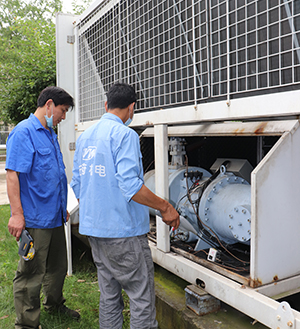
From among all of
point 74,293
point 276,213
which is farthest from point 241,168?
point 74,293

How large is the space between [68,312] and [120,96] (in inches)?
79.0

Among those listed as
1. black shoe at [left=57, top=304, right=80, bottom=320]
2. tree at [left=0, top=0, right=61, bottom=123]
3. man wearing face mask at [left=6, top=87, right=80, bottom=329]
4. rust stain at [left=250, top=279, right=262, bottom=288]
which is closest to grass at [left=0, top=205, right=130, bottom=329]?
black shoe at [left=57, top=304, right=80, bottom=320]

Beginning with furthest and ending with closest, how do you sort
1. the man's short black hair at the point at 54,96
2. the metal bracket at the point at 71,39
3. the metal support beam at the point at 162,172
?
the metal bracket at the point at 71,39
the metal support beam at the point at 162,172
the man's short black hair at the point at 54,96

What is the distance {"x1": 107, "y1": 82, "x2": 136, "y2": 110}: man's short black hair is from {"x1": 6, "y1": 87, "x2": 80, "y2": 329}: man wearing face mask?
68 cm

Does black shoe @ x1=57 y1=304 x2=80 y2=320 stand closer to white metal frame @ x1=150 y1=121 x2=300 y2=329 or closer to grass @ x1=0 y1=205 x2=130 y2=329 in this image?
grass @ x1=0 y1=205 x2=130 y2=329

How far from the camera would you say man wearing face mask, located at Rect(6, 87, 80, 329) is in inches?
99.0

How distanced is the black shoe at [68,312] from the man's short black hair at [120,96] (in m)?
1.90

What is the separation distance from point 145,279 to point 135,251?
19 centimetres

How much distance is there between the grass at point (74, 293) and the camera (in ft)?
9.54

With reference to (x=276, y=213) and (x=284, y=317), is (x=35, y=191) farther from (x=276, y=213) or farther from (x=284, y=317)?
(x=284, y=317)

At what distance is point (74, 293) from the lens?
343 centimetres

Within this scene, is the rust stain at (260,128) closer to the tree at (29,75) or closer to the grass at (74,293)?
the grass at (74,293)

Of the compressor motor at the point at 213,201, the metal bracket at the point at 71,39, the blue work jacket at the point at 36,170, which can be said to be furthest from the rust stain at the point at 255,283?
the metal bracket at the point at 71,39

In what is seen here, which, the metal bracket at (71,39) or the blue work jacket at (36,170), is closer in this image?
the blue work jacket at (36,170)
